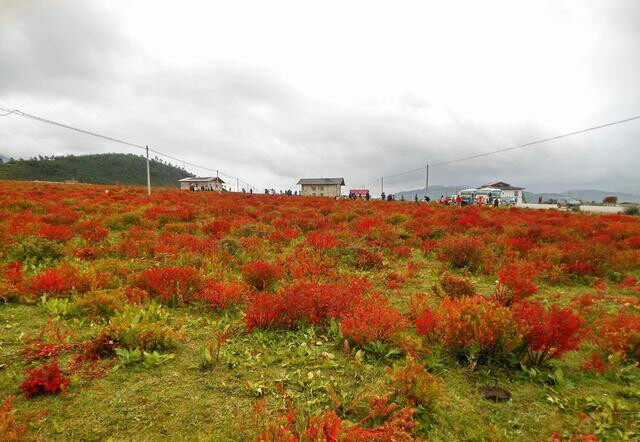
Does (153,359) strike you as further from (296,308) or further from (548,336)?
(548,336)

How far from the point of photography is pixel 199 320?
15.8 ft

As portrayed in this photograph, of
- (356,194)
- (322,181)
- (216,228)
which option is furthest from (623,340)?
(322,181)

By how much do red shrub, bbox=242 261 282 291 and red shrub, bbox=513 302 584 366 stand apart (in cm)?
446

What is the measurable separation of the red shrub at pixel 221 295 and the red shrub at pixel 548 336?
4.46 metres

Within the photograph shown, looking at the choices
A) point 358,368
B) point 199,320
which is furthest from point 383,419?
point 199,320

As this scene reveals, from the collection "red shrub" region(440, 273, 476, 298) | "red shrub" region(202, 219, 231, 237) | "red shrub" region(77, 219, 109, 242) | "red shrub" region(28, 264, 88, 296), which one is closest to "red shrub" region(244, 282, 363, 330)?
"red shrub" region(440, 273, 476, 298)

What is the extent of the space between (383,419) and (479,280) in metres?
5.81

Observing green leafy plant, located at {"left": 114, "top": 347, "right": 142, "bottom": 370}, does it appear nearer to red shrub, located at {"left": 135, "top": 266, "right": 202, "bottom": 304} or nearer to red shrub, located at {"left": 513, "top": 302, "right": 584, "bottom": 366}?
red shrub, located at {"left": 135, "top": 266, "right": 202, "bottom": 304}

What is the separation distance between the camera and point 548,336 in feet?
11.8

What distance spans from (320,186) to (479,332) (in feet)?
287

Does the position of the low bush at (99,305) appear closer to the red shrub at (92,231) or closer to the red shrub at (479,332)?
the red shrub at (479,332)

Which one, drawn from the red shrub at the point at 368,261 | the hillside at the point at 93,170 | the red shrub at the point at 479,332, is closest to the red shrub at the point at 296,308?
the red shrub at the point at 479,332

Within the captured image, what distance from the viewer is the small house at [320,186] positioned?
290 ft

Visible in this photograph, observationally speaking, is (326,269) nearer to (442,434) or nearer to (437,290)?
(437,290)
